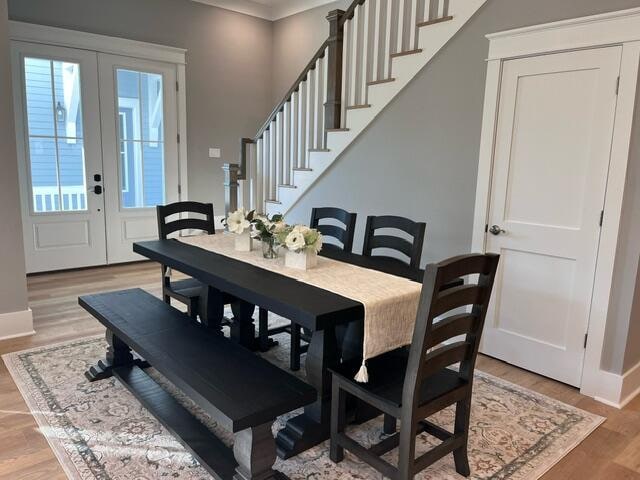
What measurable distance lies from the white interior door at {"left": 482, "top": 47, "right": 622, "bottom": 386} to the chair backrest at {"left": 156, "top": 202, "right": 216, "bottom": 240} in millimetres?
2087

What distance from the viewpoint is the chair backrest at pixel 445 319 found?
1633mm

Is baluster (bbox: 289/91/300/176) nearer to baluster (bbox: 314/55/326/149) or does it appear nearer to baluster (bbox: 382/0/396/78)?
baluster (bbox: 314/55/326/149)

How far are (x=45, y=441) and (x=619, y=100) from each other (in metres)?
3.37

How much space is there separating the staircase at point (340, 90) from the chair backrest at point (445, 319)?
2.11 m

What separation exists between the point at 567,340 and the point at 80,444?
2.74m

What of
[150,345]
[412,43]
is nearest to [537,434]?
[150,345]

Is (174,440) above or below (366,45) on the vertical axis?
below

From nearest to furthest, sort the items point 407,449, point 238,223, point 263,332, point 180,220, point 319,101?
point 407,449 < point 238,223 < point 263,332 < point 180,220 < point 319,101

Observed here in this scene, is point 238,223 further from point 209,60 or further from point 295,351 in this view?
point 209,60

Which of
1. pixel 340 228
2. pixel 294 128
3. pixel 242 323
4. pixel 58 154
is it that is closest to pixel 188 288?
pixel 242 323

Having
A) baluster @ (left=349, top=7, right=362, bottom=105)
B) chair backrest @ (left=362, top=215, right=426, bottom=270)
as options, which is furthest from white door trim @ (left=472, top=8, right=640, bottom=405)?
baluster @ (left=349, top=7, right=362, bottom=105)

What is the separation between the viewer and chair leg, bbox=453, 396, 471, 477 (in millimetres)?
1978

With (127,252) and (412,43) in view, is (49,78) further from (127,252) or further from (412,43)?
(412,43)

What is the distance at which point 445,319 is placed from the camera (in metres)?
1.76
